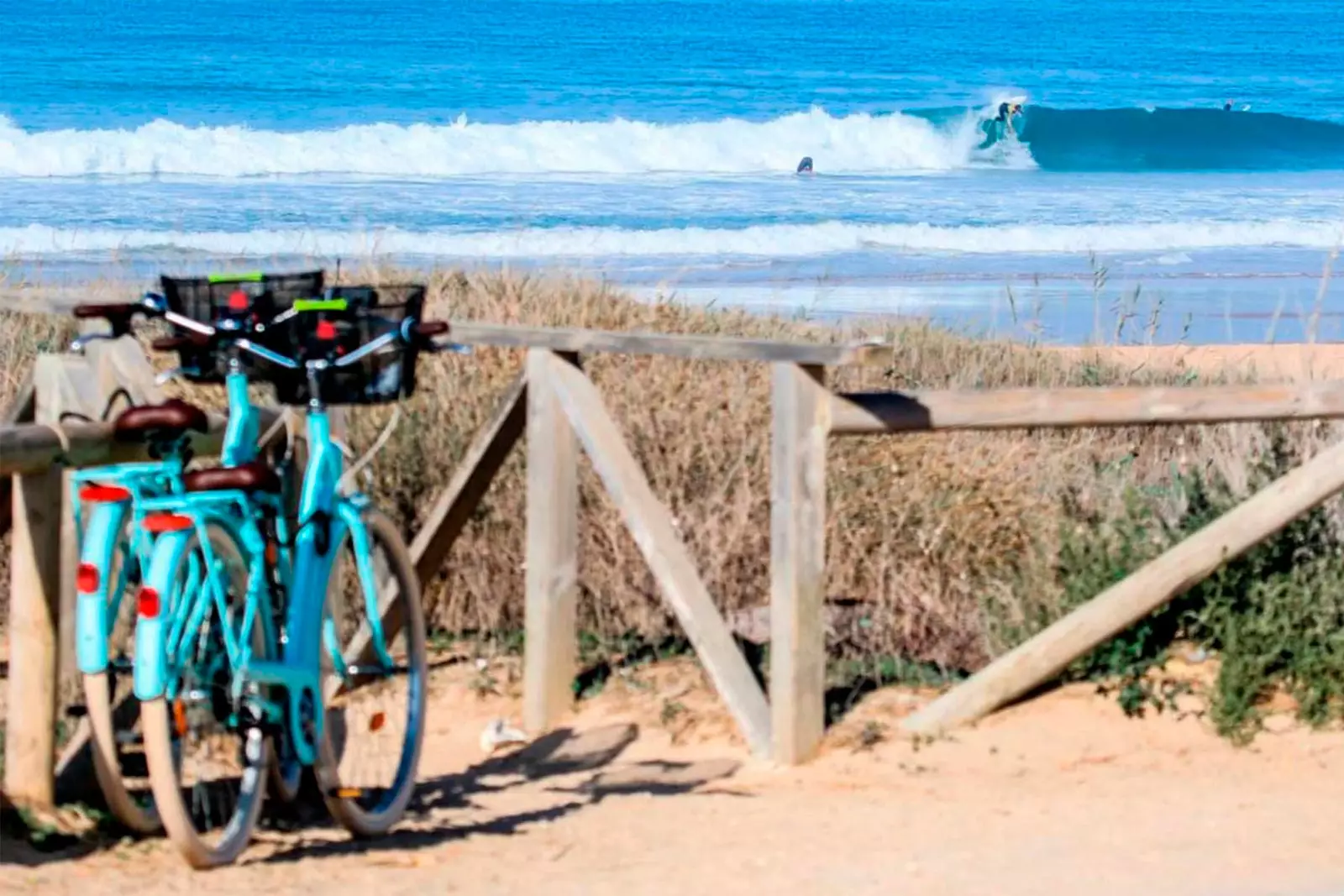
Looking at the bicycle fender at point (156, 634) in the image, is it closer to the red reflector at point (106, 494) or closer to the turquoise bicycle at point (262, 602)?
the turquoise bicycle at point (262, 602)

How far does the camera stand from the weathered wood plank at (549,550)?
6.14 meters

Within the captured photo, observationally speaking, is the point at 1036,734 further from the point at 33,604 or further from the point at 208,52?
the point at 208,52

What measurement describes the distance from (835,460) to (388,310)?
2.84 m

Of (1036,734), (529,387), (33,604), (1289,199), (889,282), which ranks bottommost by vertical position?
(1036,734)

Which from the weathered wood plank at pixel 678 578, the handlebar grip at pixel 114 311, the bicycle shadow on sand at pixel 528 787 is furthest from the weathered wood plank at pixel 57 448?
the weathered wood plank at pixel 678 578

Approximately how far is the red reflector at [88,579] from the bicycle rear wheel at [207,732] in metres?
0.14

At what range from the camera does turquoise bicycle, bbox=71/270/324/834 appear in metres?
4.09

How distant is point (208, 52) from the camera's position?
49.2 meters

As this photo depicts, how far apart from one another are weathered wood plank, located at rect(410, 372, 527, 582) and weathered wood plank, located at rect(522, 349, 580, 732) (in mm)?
99

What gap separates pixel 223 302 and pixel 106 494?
2.12 ft

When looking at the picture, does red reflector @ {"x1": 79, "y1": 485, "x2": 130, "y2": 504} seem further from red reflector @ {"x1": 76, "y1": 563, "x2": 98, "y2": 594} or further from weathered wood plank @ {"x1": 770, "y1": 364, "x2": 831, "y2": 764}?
weathered wood plank @ {"x1": 770, "y1": 364, "x2": 831, "y2": 764}

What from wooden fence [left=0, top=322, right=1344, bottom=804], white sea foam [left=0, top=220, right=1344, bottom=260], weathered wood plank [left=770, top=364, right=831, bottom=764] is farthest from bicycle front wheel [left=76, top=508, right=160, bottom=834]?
white sea foam [left=0, top=220, right=1344, bottom=260]

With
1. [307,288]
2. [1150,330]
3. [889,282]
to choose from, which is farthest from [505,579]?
[889,282]

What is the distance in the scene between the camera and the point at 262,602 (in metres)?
4.39
